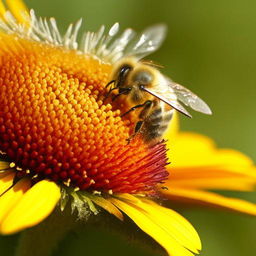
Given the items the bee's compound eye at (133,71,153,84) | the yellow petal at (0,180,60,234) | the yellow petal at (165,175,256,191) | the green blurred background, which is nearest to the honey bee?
the bee's compound eye at (133,71,153,84)

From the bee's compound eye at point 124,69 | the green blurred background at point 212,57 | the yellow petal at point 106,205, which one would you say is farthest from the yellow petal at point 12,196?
the green blurred background at point 212,57

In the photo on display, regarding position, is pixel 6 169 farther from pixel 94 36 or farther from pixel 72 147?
pixel 94 36

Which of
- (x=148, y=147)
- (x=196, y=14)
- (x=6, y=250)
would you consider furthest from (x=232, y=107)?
(x=148, y=147)

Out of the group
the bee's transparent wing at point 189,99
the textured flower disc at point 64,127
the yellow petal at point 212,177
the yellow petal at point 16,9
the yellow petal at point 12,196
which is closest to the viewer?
the yellow petal at point 12,196

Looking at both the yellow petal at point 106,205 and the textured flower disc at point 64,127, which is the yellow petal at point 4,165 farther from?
the yellow petal at point 106,205

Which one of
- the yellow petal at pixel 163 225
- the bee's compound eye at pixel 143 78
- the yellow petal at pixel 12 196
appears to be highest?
the bee's compound eye at pixel 143 78

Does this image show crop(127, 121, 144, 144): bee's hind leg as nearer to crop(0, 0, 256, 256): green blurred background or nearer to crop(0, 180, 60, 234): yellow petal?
crop(0, 180, 60, 234): yellow petal

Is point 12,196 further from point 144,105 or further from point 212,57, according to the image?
point 212,57
